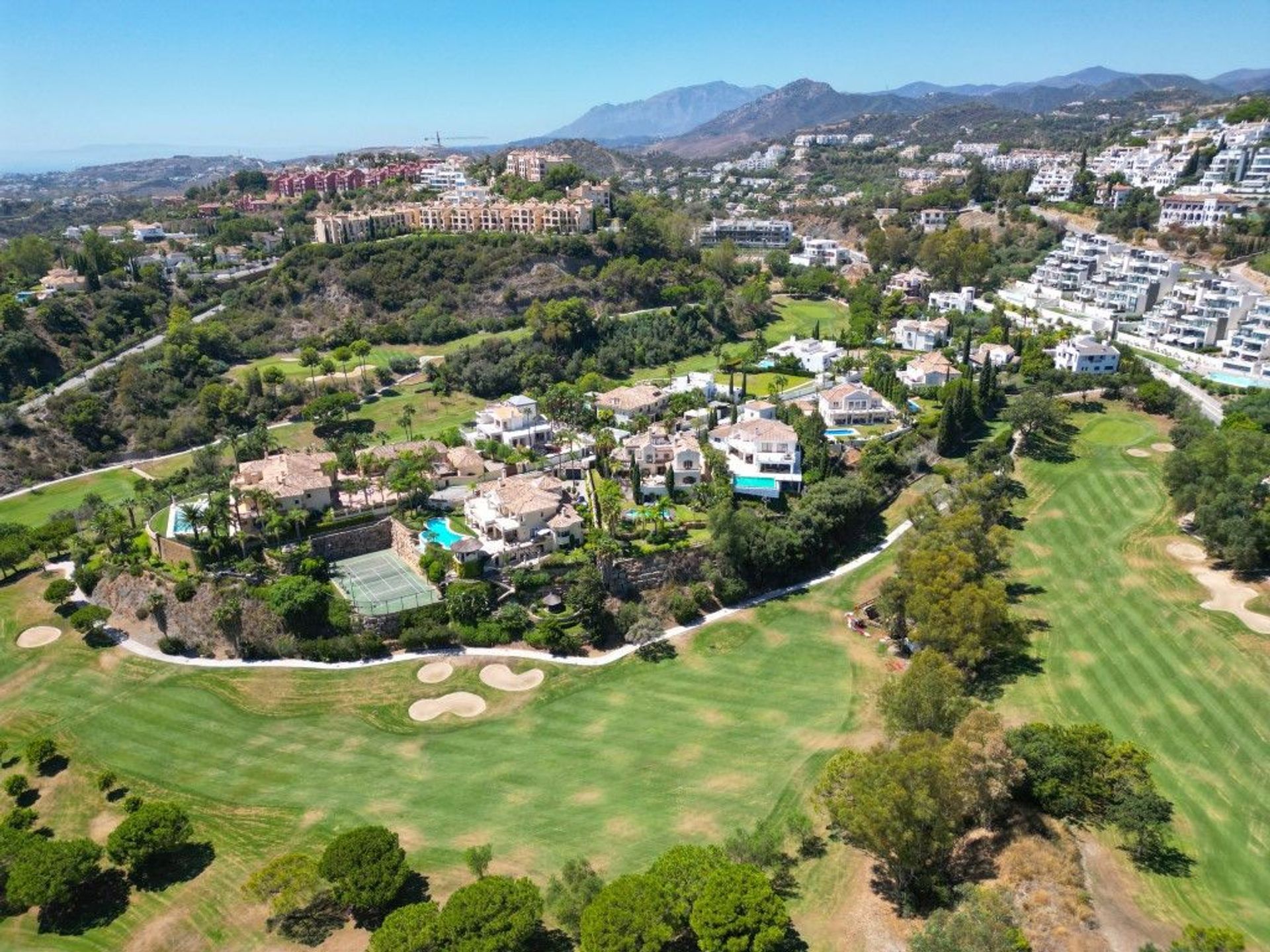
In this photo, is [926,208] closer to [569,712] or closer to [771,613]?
[771,613]

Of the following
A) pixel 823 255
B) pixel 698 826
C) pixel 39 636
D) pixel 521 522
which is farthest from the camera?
pixel 823 255

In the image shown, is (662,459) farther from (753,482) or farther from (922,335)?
(922,335)

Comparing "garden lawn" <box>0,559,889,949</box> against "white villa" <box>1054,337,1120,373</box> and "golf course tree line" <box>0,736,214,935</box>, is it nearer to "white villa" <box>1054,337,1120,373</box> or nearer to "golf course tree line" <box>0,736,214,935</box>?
"golf course tree line" <box>0,736,214,935</box>

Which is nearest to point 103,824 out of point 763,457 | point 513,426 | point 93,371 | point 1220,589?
point 513,426

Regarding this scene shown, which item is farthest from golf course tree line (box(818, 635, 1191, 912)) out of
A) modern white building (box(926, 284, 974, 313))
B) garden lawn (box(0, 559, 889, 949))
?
modern white building (box(926, 284, 974, 313))

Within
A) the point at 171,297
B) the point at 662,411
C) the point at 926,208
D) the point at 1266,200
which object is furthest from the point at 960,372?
the point at 171,297

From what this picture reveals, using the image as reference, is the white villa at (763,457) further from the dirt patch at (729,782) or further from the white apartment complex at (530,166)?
the white apartment complex at (530,166)
